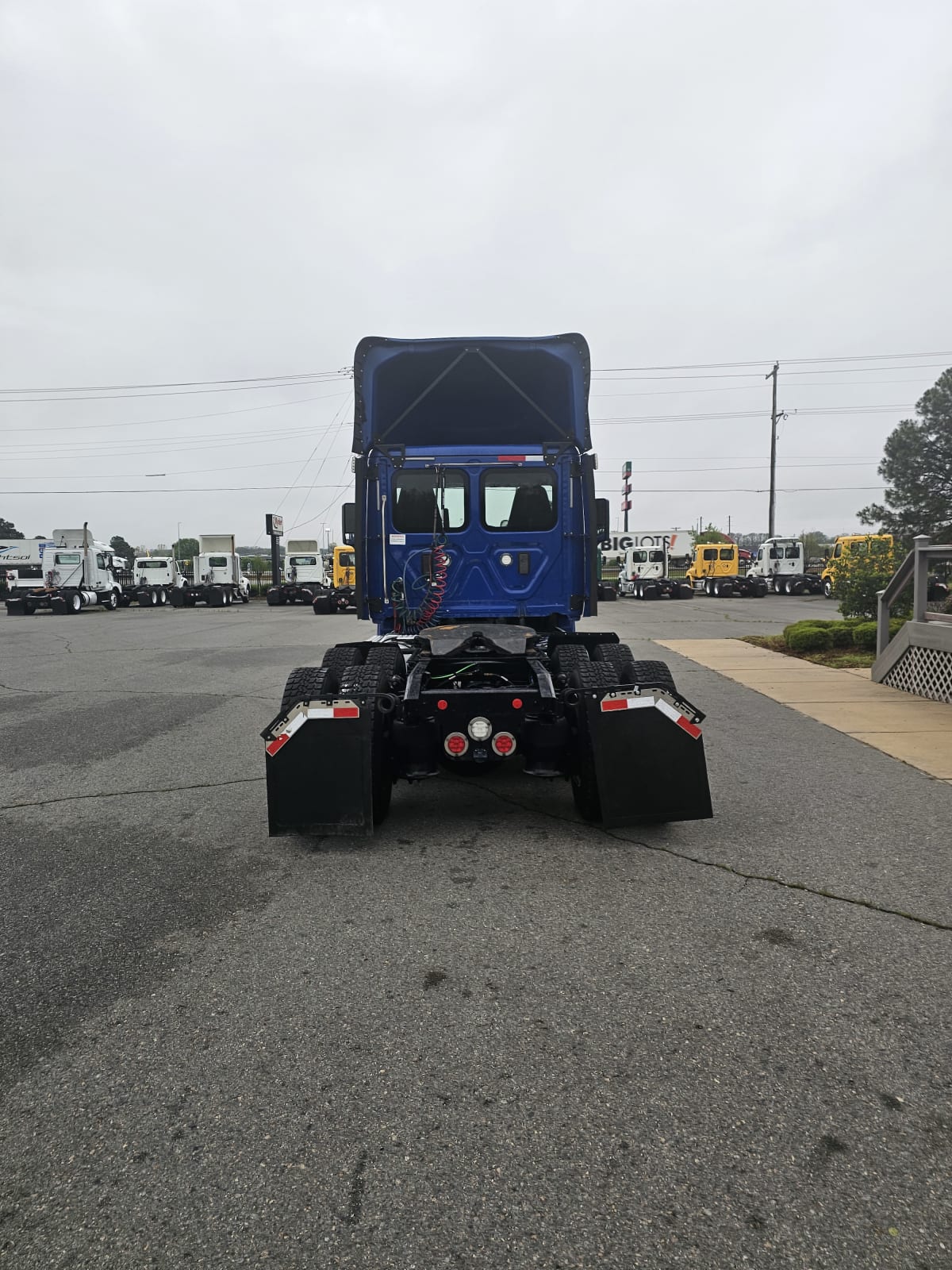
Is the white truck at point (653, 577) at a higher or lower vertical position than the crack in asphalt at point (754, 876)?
higher

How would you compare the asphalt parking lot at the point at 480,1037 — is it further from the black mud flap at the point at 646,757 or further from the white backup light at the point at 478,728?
the white backup light at the point at 478,728

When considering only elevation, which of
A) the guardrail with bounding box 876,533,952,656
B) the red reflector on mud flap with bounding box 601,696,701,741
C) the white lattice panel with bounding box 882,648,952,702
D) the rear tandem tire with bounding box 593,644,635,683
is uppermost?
the guardrail with bounding box 876,533,952,656

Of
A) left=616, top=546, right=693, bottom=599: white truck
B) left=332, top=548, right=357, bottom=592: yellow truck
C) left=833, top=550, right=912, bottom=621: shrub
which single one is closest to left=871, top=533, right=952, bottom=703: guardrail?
left=833, top=550, right=912, bottom=621: shrub

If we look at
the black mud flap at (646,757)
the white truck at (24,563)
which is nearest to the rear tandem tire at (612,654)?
the black mud flap at (646,757)

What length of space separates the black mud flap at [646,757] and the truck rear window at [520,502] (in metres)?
2.40

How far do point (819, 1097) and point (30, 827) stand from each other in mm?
4868

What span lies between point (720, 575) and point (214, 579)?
2529cm

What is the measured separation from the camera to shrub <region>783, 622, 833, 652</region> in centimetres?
1441

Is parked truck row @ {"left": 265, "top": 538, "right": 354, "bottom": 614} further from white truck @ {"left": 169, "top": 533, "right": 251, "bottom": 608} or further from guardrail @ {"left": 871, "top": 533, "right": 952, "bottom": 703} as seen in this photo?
guardrail @ {"left": 871, "top": 533, "right": 952, "bottom": 703}

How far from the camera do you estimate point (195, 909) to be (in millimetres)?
3990

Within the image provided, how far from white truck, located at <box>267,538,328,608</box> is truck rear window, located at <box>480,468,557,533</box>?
32118 mm

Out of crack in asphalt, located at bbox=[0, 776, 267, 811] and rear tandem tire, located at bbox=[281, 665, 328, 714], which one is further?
crack in asphalt, located at bbox=[0, 776, 267, 811]

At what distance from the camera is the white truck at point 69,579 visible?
33000mm

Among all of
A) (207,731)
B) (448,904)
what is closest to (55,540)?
(207,731)
